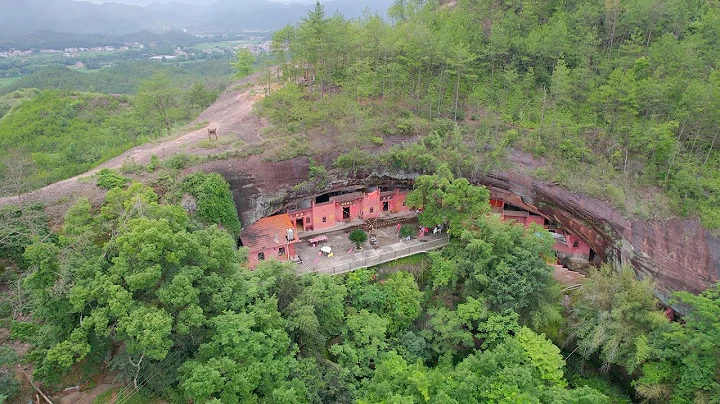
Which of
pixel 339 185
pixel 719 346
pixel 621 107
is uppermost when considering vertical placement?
pixel 621 107

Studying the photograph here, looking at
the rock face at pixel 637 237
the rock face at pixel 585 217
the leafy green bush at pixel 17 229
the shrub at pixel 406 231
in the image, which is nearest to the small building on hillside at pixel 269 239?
the rock face at pixel 585 217

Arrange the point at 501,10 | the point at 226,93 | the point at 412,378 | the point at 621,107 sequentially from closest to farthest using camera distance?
1. the point at 412,378
2. the point at 621,107
3. the point at 501,10
4. the point at 226,93

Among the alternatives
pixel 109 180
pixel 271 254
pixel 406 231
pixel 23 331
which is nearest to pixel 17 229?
pixel 109 180

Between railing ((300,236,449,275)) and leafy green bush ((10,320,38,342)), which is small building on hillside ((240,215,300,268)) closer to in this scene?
railing ((300,236,449,275))

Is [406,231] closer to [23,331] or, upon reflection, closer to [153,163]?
[153,163]

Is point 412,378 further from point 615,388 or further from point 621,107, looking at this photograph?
point 621,107

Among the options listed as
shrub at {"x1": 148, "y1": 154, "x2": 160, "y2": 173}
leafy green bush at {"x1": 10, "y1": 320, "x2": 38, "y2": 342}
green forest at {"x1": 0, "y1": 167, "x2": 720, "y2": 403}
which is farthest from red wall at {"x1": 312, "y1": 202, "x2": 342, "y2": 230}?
leafy green bush at {"x1": 10, "y1": 320, "x2": 38, "y2": 342}

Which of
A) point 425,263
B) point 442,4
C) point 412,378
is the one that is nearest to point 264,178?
point 425,263
